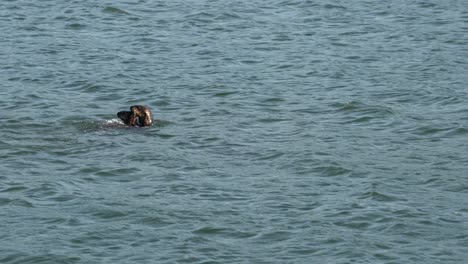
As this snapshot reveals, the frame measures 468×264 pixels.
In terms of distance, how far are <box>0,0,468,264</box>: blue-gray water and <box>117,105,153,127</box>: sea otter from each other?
0.18 metres

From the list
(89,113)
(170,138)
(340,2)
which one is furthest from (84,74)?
(340,2)

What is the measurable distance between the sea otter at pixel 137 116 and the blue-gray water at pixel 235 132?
182mm

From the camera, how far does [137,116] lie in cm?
1877

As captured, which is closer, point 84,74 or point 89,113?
point 89,113

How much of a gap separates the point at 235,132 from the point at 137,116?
1.59 meters

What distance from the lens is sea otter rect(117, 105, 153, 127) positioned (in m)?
18.7

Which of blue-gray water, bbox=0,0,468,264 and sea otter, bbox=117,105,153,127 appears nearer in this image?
blue-gray water, bbox=0,0,468,264

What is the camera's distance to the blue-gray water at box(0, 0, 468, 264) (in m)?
14.4

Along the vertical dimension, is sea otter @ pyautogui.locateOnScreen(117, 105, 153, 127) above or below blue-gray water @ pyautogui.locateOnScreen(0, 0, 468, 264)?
above

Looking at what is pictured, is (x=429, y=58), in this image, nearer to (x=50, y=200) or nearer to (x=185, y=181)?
(x=185, y=181)

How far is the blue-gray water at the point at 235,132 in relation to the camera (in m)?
14.4

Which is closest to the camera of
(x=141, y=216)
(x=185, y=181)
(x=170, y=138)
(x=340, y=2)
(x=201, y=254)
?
(x=201, y=254)

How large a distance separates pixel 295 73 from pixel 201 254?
9.24 meters

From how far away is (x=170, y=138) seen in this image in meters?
18.4
